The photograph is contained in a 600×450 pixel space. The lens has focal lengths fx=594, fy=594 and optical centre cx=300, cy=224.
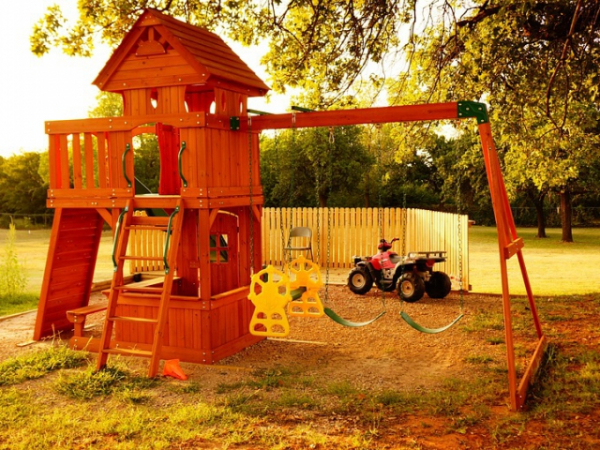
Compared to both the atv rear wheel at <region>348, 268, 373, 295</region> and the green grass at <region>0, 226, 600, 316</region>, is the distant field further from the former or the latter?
the atv rear wheel at <region>348, 268, 373, 295</region>

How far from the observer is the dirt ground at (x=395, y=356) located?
520cm

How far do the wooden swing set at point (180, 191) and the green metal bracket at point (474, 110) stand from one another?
212mm

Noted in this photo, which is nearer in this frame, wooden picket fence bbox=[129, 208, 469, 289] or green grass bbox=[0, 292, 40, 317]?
green grass bbox=[0, 292, 40, 317]

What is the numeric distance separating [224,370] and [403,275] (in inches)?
201

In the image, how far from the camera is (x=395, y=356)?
7.88m

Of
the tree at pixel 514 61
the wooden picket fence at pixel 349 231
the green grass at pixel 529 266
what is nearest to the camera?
the tree at pixel 514 61

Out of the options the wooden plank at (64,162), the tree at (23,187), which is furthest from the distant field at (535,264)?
the tree at (23,187)

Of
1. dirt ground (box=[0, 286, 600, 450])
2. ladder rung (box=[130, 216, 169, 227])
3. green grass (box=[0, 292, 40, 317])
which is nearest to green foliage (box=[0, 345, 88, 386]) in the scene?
dirt ground (box=[0, 286, 600, 450])

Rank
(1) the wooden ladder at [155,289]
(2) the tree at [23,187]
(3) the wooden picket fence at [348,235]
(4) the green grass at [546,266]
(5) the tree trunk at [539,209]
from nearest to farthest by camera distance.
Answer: (1) the wooden ladder at [155,289]
(4) the green grass at [546,266]
(3) the wooden picket fence at [348,235]
(5) the tree trunk at [539,209]
(2) the tree at [23,187]

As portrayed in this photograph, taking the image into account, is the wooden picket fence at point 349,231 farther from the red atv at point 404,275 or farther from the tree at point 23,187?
the tree at point 23,187

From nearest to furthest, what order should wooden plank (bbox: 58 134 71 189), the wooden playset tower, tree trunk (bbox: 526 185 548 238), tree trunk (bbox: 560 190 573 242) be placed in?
1. the wooden playset tower
2. wooden plank (bbox: 58 134 71 189)
3. tree trunk (bbox: 560 190 573 242)
4. tree trunk (bbox: 526 185 548 238)

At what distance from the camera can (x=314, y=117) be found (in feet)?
24.1

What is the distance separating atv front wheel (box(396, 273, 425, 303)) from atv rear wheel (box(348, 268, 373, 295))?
111 cm

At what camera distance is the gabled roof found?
7672 mm
